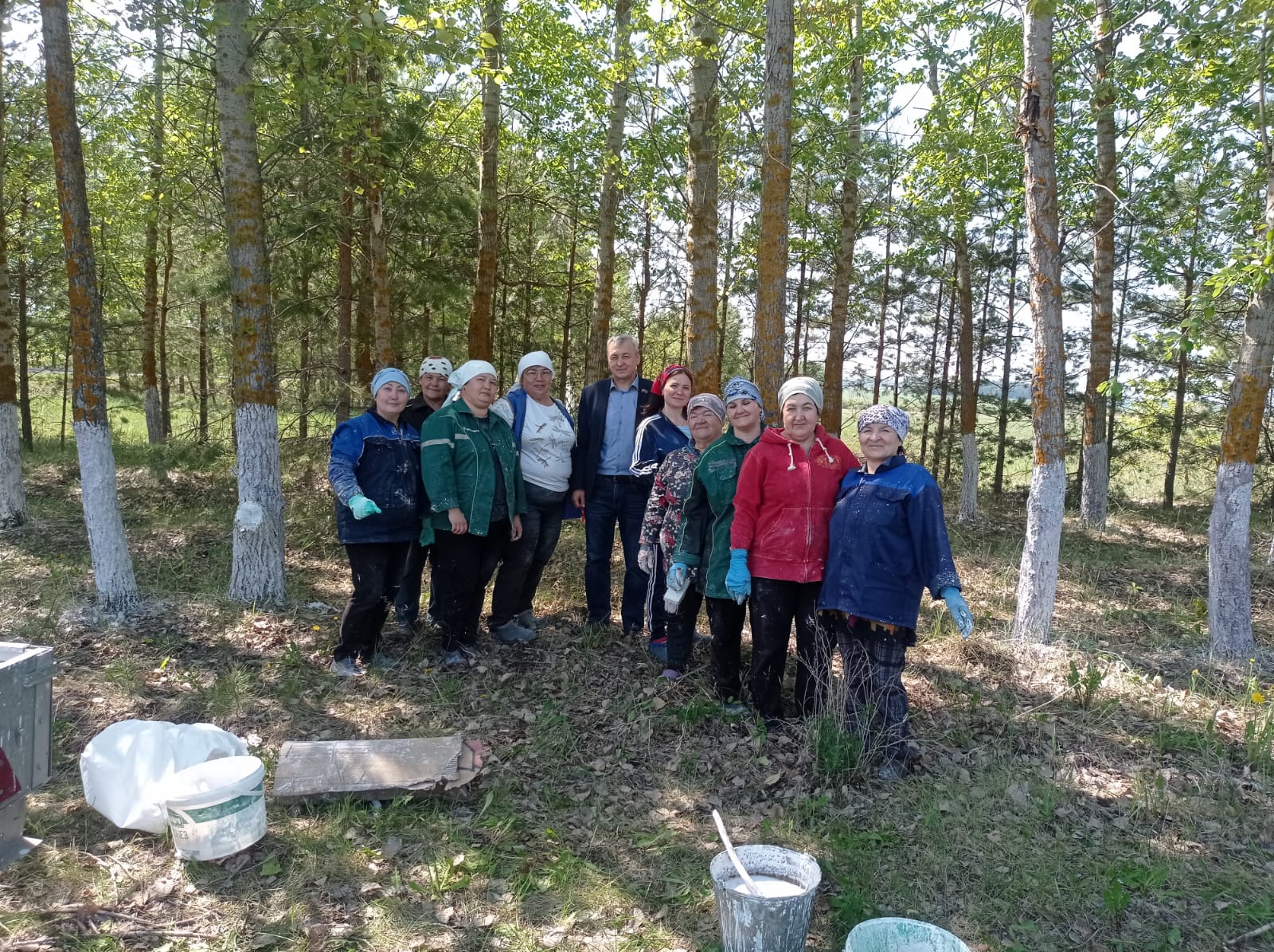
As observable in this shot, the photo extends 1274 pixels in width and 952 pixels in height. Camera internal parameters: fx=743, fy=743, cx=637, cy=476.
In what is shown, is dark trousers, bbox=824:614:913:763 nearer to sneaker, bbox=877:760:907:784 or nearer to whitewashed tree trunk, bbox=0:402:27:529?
sneaker, bbox=877:760:907:784

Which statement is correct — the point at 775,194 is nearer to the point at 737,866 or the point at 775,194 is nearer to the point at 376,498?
the point at 376,498

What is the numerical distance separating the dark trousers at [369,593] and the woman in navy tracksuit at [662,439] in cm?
175

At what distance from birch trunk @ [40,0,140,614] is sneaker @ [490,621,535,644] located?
2959mm

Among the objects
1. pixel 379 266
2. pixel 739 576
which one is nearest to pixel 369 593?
pixel 739 576

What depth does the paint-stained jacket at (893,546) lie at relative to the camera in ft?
12.4

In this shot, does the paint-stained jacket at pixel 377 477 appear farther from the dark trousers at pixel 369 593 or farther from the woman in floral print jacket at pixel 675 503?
the woman in floral print jacket at pixel 675 503

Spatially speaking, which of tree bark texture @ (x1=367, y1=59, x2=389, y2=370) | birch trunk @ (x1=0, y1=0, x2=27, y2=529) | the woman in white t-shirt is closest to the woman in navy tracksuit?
the woman in white t-shirt

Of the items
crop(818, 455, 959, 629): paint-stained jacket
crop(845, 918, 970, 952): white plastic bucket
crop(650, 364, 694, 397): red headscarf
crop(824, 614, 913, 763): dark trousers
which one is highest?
crop(650, 364, 694, 397): red headscarf

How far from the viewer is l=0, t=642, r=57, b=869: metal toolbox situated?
121 inches

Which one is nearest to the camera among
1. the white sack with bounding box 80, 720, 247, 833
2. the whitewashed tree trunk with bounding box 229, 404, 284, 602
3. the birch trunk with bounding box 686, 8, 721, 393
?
the white sack with bounding box 80, 720, 247, 833

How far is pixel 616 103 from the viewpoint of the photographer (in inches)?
405

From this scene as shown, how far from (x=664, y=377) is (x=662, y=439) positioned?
47cm

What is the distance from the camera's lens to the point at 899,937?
2.54m

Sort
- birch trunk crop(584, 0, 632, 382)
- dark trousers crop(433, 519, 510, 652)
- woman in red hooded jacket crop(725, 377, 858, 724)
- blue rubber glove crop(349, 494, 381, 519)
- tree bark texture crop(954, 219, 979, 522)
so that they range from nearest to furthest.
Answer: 1. woman in red hooded jacket crop(725, 377, 858, 724)
2. blue rubber glove crop(349, 494, 381, 519)
3. dark trousers crop(433, 519, 510, 652)
4. birch trunk crop(584, 0, 632, 382)
5. tree bark texture crop(954, 219, 979, 522)
